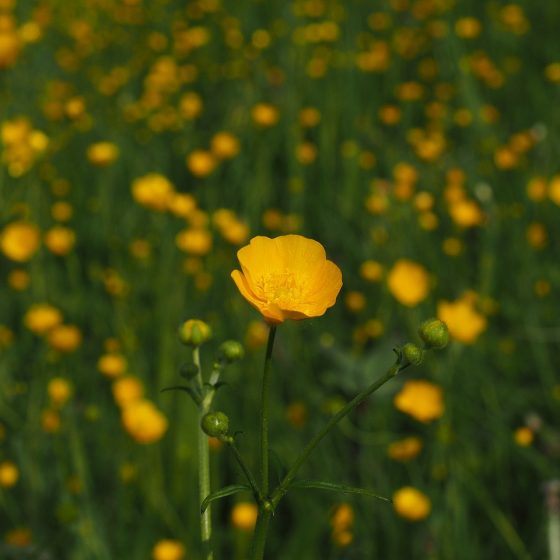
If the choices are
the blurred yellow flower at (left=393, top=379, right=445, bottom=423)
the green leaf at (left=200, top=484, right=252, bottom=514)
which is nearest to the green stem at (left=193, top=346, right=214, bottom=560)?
the green leaf at (left=200, top=484, right=252, bottom=514)

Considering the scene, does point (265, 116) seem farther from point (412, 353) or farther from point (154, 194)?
point (412, 353)

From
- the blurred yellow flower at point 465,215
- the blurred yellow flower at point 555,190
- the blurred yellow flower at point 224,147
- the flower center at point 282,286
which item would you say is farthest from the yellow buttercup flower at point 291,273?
Answer: the blurred yellow flower at point 224,147

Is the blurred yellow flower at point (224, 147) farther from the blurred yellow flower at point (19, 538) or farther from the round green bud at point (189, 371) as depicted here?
the round green bud at point (189, 371)

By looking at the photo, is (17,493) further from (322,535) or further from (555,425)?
(555,425)

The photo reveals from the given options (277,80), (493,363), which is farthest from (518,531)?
(277,80)

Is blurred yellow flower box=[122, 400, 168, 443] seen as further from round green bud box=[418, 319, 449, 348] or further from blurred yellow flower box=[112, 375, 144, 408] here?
round green bud box=[418, 319, 449, 348]

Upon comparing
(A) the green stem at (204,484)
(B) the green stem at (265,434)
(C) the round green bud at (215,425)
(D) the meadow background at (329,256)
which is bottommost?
(D) the meadow background at (329,256)
